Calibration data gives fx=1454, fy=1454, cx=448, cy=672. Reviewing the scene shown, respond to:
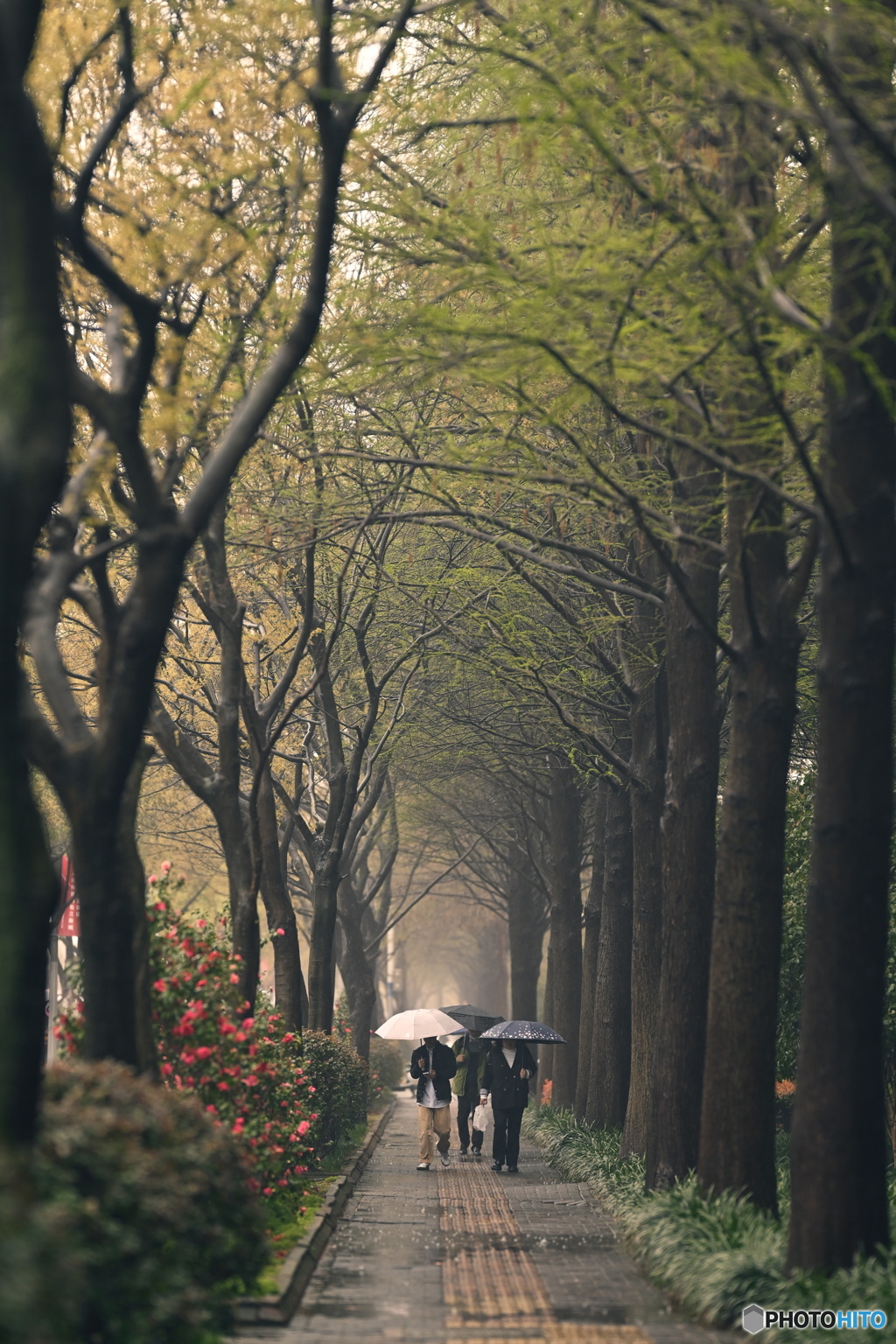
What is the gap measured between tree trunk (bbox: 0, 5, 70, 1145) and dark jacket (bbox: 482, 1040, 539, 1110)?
13.8 m

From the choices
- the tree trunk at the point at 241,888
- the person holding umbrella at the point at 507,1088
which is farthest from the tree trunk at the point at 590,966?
the tree trunk at the point at 241,888

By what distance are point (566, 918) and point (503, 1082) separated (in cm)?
673

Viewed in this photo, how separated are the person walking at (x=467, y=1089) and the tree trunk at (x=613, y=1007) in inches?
96.1

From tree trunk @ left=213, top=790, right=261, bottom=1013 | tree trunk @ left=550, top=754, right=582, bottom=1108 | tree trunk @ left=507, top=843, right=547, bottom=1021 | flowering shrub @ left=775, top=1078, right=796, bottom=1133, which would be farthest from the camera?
tree trunk @ left=507, top=843, right=547, bottom=1021

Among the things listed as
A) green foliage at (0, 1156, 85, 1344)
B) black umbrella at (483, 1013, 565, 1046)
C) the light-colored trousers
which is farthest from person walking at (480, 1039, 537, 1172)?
green foliage at (0, 1156, 85, 1344)

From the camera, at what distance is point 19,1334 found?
3.74m

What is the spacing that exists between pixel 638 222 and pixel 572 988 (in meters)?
17.4

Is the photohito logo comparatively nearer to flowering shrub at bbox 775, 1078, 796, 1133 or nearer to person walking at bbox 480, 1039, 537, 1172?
person walking at bbox 480, 1039, 537, 1172

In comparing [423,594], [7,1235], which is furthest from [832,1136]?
[423,594]

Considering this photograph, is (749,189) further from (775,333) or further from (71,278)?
(71,278)

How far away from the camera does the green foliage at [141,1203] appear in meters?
5.25

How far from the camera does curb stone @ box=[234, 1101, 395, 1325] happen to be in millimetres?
8203

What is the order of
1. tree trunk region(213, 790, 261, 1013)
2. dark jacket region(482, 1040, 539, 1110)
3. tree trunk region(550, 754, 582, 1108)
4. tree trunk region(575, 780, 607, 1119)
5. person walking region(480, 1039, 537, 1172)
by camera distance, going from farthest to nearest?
tree trunk region(550, 754, 582, 1108) → tree trunk region(575, 780, 607, 1119) → dark jacket region(482, 1040, 539, 1110) → person walking region(480, 1039, 537, 1172) → tree trunk region(213, 790, 261, 1013)

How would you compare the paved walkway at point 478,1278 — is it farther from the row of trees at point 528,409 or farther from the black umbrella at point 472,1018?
the black umbrella at point 472,1018
